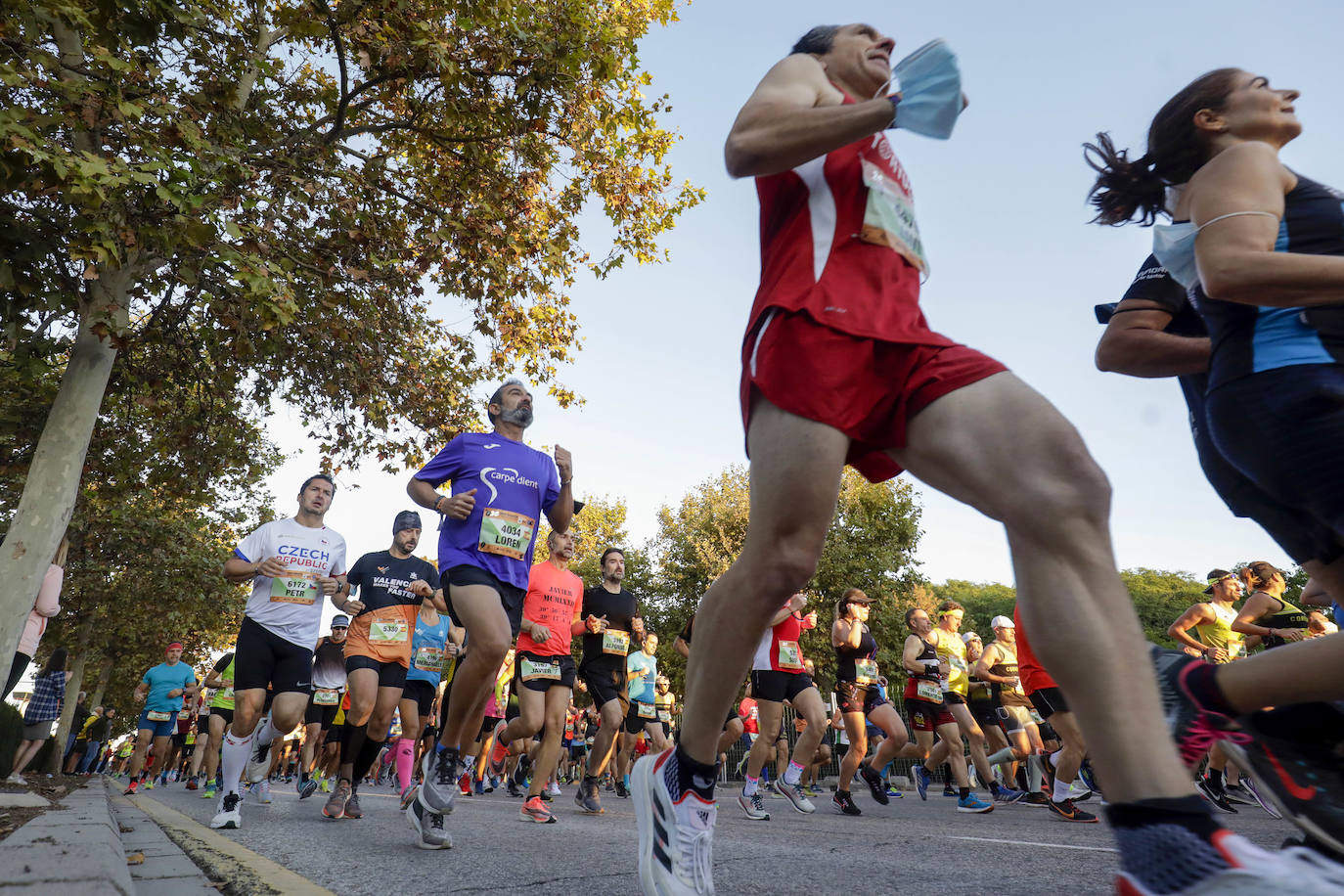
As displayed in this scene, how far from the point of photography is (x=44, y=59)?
599 cm

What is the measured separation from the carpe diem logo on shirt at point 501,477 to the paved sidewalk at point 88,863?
2195mm

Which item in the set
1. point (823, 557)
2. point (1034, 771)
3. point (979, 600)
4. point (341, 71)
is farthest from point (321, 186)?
point (979, 600)

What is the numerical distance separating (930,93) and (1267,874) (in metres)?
1.52

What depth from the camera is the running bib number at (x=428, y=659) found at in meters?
9.03

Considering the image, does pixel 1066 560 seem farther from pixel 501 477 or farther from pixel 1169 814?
pixel 501 477

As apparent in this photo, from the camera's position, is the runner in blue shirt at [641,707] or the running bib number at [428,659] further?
the runner in blue shirt at [641,707]

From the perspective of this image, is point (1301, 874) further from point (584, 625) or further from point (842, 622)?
point (842, 622)

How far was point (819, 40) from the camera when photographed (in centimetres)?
238

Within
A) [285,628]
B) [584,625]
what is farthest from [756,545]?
[584,625]

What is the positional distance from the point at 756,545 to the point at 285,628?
5.35 meters

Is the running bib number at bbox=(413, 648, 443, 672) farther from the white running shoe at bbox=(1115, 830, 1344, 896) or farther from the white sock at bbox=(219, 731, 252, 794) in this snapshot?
the white running shoe at bbox=(1115, 830, 1344, 896)

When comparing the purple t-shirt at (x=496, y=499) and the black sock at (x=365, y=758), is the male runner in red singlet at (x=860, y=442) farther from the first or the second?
the black sock at (x=365, y=758)

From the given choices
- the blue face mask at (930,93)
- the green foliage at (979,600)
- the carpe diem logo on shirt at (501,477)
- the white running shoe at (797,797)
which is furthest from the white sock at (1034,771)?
the green foliage at (979,600)

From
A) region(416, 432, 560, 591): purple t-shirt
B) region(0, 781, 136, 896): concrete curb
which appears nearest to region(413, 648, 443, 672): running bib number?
region(416, 432, 560, 591): purple t-shirt
